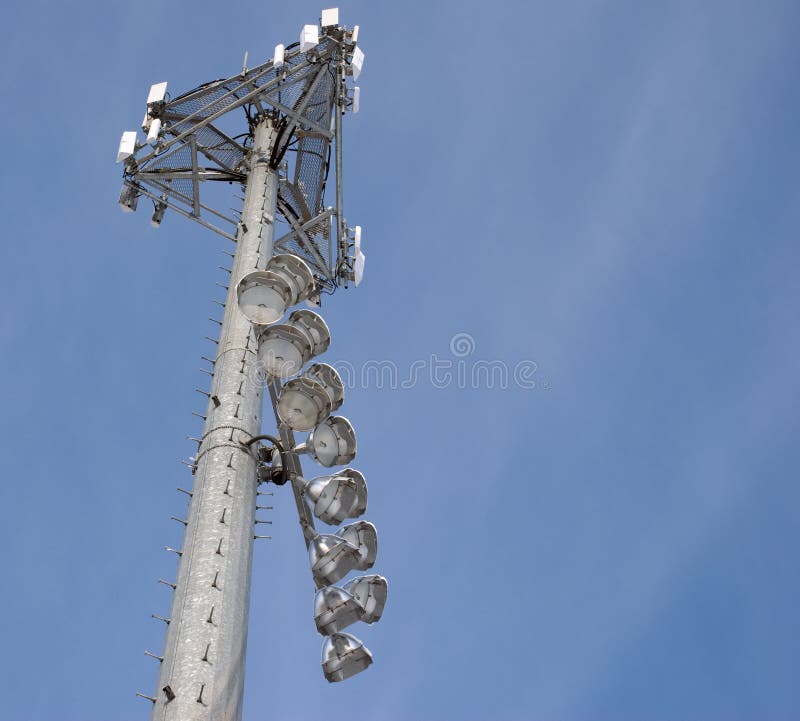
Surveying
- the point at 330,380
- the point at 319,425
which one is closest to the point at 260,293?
the point at 330,380

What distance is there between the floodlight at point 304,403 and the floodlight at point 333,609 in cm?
180

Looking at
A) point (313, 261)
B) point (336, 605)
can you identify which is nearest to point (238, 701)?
point (336, 605)

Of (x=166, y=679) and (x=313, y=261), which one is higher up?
(x=313, y=261)

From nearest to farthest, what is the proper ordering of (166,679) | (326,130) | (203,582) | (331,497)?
(166,679) < (203,582) < (331,497) < (326,130)

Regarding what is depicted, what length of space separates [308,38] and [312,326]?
7.84 metres

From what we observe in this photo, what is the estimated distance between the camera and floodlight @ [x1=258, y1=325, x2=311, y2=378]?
36.8 ft

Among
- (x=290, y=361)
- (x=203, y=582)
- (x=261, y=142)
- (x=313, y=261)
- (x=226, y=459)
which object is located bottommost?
(x=203, y=582)

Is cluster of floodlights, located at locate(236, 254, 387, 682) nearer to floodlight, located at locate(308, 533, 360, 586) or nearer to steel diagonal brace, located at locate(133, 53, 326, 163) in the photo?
floodlight, located at locate(308, 533, 360, 586)

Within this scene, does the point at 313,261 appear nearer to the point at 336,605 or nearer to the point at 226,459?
the point at 226,459

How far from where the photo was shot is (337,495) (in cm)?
1095

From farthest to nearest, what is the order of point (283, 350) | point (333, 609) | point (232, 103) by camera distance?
point (232, 103), point (283, 350), point (333, 609)

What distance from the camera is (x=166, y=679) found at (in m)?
9.27

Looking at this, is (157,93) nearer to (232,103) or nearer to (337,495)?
(232,103)

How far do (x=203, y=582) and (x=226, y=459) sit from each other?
1.71 metres
